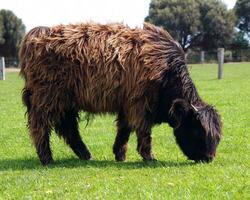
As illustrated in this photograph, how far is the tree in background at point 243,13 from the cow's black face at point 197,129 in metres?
76.2

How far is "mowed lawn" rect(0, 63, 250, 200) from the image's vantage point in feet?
19.1

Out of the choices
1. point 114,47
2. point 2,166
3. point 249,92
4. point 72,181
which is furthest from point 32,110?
point 249,92

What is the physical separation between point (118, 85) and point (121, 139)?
3.31 feet

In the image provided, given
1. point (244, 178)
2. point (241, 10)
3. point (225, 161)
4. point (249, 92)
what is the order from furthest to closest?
point (241, 10) → point (249, 92) → point (225, 161) → point (244, 178)

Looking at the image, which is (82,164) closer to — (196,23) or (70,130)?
(70,130)

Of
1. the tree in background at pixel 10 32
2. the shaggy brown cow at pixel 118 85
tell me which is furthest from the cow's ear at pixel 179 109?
the tree in background at pixel 10 32

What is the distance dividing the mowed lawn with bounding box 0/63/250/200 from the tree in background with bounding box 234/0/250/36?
242 ft

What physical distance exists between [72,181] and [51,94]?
82.1 inches

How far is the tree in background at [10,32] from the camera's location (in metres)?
67.5

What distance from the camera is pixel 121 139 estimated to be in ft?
28.1

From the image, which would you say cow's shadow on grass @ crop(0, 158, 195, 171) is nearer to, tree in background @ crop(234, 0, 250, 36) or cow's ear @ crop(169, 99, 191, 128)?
cow's ear @ crop(169, 99, 191, 128)

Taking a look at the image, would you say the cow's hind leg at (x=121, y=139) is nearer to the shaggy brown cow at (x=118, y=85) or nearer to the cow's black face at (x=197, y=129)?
the shaggy brown cow at (x=118, y=85)

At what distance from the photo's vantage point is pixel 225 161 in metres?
7.58

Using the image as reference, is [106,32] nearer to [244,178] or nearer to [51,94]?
[51,94]
